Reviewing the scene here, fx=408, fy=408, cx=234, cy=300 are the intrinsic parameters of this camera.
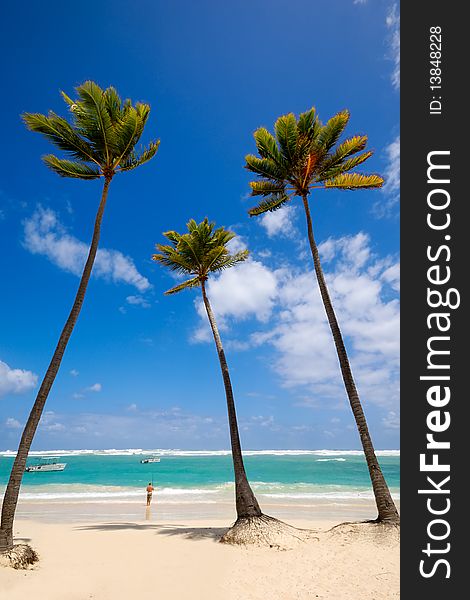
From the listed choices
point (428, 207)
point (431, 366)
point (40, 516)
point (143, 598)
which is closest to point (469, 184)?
point (428, 207)

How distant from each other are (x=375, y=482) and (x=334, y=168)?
9.99 metres

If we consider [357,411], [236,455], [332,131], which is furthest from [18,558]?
[332,131]

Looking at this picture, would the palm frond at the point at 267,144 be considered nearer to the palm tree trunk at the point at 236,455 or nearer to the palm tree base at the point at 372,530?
the palm tree trunk at the point at 236,455

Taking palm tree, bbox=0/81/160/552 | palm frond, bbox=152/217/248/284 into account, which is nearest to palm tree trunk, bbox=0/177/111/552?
palm tree, bbox=0/81/160/552

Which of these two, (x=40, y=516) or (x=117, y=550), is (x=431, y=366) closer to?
(x=117, y=550)

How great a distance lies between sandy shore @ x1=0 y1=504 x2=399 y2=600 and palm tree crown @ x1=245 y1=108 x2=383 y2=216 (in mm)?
10575

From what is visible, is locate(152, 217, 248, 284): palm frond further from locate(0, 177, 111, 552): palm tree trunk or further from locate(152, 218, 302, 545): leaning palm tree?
locate(0, 177, 111, 552): palm tree trunk

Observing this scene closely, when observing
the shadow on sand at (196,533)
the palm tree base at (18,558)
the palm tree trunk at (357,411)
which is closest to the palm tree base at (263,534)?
the shadow on sand at (196,533)

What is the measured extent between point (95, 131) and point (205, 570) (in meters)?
10.8

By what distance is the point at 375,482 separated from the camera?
37.3 feet

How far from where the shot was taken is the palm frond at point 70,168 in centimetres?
1073

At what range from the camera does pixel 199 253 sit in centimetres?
1566

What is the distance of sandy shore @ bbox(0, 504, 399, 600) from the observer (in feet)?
24.0

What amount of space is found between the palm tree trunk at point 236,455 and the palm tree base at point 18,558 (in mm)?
5433
